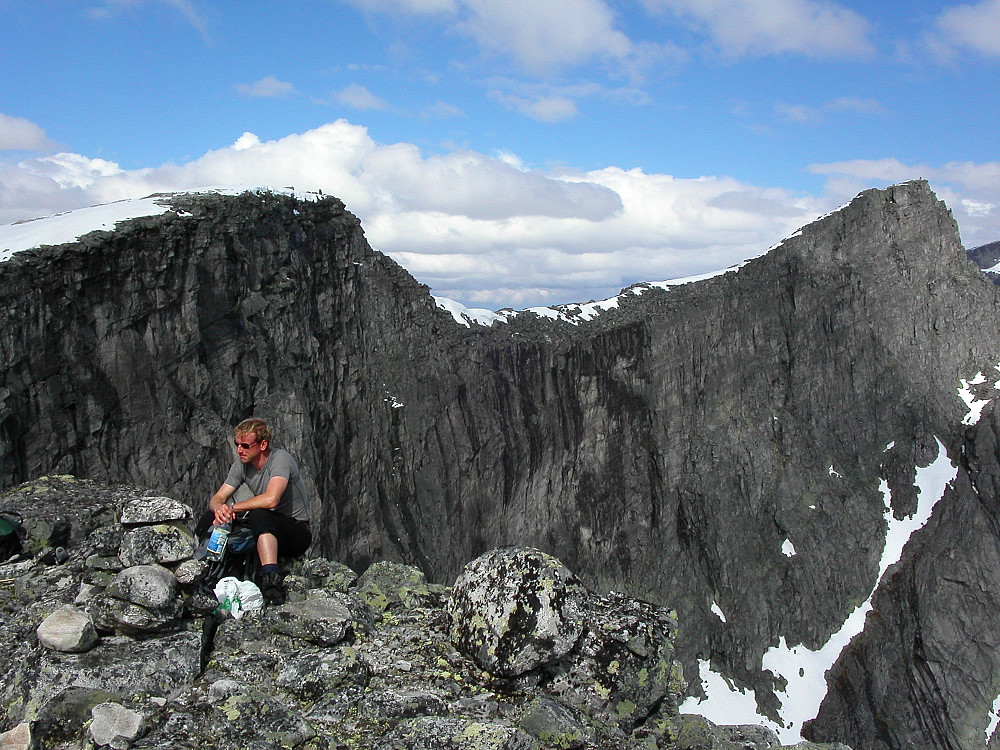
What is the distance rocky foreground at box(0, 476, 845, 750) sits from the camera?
626cm

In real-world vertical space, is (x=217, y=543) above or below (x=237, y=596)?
above

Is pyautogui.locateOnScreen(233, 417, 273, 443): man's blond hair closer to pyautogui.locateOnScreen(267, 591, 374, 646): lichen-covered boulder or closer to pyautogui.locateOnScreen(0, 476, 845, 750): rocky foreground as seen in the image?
pyautogui.locateOnScreen(0, 476, 845, 750): rocky foreground

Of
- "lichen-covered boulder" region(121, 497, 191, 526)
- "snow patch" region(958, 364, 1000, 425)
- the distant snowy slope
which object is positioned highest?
the distant snowy slope

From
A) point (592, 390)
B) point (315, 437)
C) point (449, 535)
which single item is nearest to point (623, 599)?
point (315, 437)

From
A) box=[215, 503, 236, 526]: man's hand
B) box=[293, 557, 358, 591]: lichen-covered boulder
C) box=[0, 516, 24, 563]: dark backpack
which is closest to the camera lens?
box=[215, 503, 236, 526]: man's hand

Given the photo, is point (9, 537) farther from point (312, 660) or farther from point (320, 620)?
point (312, 660)

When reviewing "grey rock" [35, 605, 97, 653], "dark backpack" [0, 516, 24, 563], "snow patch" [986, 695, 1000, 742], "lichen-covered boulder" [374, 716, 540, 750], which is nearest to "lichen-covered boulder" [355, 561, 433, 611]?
"lichen-covered boulder" [374, 716, 540, 750]

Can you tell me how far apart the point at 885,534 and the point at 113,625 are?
237ft

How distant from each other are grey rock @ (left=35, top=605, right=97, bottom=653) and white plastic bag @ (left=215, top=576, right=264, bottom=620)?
1297 millimetres

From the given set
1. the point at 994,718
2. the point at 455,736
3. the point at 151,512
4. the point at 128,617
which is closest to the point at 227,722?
the point at 128,617

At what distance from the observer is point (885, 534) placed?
65750mm

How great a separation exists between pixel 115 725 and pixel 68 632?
125 centimetres

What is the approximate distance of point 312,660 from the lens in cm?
724

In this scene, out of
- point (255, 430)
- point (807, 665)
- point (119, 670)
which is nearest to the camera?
point (119, 670)
